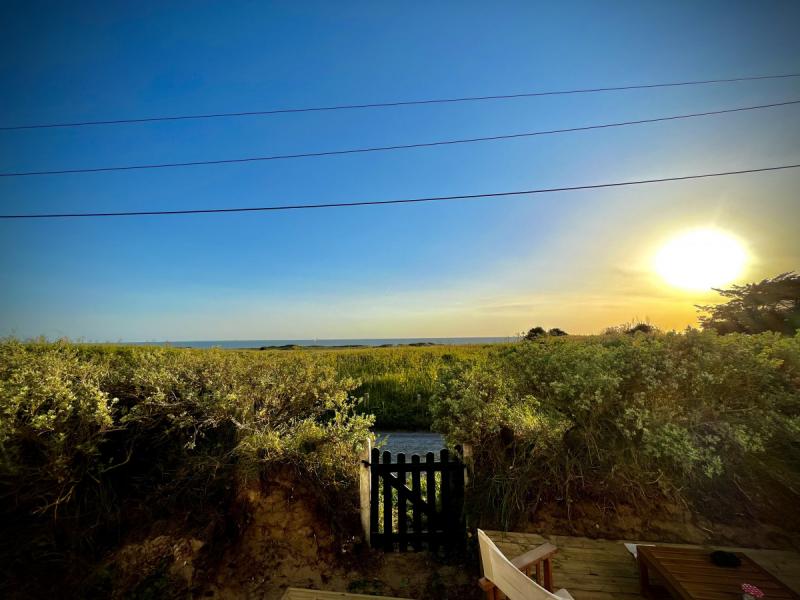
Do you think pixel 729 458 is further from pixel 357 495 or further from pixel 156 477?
pixel 156 477

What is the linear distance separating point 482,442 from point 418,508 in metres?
0.95

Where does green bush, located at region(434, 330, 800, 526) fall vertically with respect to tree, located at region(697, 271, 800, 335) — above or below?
below

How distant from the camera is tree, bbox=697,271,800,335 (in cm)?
1093

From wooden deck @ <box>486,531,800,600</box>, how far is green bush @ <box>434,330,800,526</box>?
328mm

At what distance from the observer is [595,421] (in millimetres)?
3768

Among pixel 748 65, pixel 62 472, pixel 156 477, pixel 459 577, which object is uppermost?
pixel 748 65

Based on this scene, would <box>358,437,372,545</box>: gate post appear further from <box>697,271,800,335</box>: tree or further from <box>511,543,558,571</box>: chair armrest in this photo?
<box>697,271,800,335</box>: tree

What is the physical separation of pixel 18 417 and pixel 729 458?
268 inches

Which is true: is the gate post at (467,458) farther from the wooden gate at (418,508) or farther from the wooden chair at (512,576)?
the wooden chair at (512,576)

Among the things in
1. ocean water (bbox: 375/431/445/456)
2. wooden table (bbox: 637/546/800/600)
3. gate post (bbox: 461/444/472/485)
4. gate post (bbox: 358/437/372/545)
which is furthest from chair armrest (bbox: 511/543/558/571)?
ocean water (bbox: 375/431/445/456)

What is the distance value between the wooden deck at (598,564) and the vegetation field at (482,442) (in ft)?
1.07

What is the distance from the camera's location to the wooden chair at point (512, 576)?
180cm

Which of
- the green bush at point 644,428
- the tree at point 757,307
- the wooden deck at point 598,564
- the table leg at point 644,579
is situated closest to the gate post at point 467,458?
the green bush at point 644,428

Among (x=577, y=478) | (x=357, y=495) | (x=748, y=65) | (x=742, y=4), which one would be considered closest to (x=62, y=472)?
(x=357, y=495)
